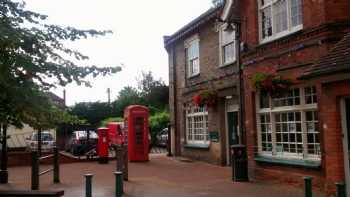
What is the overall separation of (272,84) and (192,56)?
31.9 ft

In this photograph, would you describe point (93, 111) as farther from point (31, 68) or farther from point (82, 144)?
point (31, 68)

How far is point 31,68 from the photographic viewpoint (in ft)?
26.1

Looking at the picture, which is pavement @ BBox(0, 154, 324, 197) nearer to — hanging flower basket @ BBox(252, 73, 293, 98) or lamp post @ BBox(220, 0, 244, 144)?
lamp post @ BBox(220, 0, 244, 144)

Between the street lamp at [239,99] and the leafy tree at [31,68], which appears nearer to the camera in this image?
the leafy tree at [31,68]

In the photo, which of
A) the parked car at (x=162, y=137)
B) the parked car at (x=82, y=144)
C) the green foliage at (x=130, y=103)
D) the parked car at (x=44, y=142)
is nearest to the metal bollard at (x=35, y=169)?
the parked car at (x=82, y=144)

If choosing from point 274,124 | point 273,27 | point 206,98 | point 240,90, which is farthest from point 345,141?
point 206,98

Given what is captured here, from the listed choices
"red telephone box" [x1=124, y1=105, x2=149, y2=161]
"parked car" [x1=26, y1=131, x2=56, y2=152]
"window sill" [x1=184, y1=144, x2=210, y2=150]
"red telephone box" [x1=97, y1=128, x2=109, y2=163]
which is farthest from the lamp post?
"parked car" [x1=26, y1=131, x2=56, y2=152]

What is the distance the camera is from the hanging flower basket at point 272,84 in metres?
12.3

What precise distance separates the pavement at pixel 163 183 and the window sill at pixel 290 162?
25.0 inches

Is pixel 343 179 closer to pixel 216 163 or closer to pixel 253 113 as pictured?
pixel 253 113

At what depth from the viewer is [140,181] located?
564 inches

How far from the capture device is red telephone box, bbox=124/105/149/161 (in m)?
21.2

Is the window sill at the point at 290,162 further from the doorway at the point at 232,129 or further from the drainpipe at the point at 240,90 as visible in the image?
the doorway at the point at 232,129

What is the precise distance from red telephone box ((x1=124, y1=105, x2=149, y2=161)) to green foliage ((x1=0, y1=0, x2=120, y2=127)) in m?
12.1
